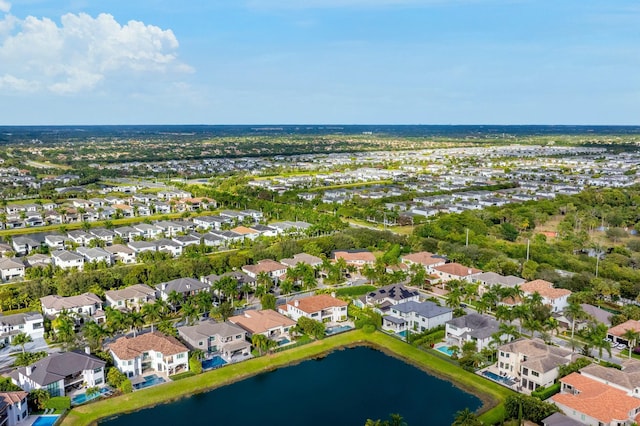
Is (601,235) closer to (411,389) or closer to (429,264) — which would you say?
(429,264)

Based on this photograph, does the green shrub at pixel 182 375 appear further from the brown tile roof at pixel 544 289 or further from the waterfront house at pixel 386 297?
the brown tile roof at pixel 544 289

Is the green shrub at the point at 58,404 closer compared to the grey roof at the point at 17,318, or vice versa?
the green shrub at the point at 58,404

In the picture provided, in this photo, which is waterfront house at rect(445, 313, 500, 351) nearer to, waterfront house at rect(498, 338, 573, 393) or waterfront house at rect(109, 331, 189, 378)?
waterfront house at rect(498, 338, 573, 393)

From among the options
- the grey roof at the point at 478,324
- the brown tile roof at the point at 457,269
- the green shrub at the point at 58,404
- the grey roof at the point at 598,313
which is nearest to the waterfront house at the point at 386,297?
the grey roof at the point at 478,324

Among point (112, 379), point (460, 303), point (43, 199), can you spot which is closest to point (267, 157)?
point (43, 199)

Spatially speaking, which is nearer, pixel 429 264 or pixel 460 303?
pixel 460 303

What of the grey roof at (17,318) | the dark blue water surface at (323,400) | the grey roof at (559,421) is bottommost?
the dark blue water surface at (323,400)
